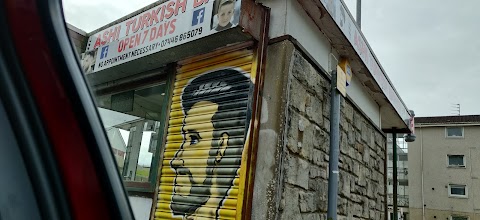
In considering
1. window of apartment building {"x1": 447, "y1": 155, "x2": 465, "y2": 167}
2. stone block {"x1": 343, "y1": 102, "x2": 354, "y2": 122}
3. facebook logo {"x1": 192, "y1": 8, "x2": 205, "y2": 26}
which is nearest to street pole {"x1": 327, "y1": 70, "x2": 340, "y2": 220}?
stone block {"x1": 343, "y1": 102, "x2": 354, "y2": 122}

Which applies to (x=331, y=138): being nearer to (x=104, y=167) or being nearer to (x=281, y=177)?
(x=281, y=177)

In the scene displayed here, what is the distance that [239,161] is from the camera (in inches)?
139

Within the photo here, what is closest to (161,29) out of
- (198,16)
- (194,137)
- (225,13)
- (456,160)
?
(198,16)

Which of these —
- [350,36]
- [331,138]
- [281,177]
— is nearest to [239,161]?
[281,177]

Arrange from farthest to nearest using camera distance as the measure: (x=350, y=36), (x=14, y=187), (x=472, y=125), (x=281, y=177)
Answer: (x=472, y=125)
(x=350, y=36)
(x=281, y=177)
(x=14, y=187)

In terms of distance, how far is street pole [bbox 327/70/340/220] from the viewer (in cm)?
384

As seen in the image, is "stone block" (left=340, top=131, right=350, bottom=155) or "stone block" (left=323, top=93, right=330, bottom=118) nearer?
"stone block" (left=323, top=93, right=330, bottom=118)

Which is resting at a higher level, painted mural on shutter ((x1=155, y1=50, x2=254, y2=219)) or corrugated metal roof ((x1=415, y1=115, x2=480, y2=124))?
corrugated metal roof ((x1=415, y1=115, x2=480, y2=124))

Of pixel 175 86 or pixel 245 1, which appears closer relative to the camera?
pixel 245 1

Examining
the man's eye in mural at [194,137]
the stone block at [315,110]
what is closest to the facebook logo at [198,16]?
the man's eye in mural at [194,137]

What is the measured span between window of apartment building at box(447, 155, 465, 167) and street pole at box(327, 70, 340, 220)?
91.1 feet

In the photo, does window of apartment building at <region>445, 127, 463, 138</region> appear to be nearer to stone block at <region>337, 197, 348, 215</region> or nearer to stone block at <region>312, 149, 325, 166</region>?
stone block at <region>337, 197, 348, 215</region>

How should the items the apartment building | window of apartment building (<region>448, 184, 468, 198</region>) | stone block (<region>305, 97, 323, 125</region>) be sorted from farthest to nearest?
window of apartment building (<region>448, 184, 468, 198</region>), the apartment building, stone block (<region>305, 97, 323, 125</region>)

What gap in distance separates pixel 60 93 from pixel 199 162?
315cm
